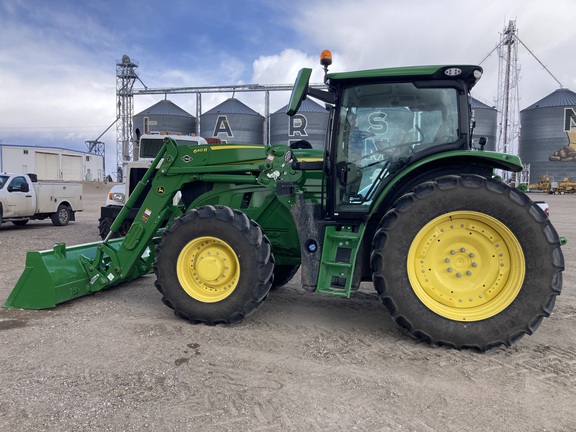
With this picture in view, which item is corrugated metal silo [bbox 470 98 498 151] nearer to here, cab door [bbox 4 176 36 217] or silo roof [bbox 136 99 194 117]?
silo roof [bbox 136 99 194 117]

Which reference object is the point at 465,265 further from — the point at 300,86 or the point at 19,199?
the point at 19,199

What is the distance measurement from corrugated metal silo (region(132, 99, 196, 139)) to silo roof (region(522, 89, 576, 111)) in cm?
3098

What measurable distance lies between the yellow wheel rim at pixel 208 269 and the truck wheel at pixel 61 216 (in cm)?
1166

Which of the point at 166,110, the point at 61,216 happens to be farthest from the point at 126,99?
the point at 61,216

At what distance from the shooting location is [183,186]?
16.4ft

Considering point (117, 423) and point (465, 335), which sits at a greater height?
point (465, 335)

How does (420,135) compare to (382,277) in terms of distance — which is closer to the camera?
(382,277)

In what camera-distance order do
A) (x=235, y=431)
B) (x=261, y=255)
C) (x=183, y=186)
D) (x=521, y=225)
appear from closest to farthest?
(x=235, y=431), (x=521, y=225), (x=261, y=255), (x=183, y=186)

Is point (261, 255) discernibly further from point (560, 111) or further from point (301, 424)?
point (560, 111)

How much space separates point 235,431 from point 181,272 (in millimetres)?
2129

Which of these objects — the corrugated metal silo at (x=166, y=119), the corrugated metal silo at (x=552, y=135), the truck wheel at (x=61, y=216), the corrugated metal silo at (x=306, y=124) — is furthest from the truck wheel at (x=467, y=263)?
the corrugated metal silo at (x=552, y=135)

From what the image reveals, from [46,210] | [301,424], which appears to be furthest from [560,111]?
[301,424]

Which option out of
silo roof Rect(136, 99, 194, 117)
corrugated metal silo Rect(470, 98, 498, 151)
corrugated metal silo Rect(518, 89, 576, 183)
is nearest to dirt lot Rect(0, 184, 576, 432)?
corrugated metal silo Rect(470, 98, 498, 151)

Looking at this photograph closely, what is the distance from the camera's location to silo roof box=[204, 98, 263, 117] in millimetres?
35250
